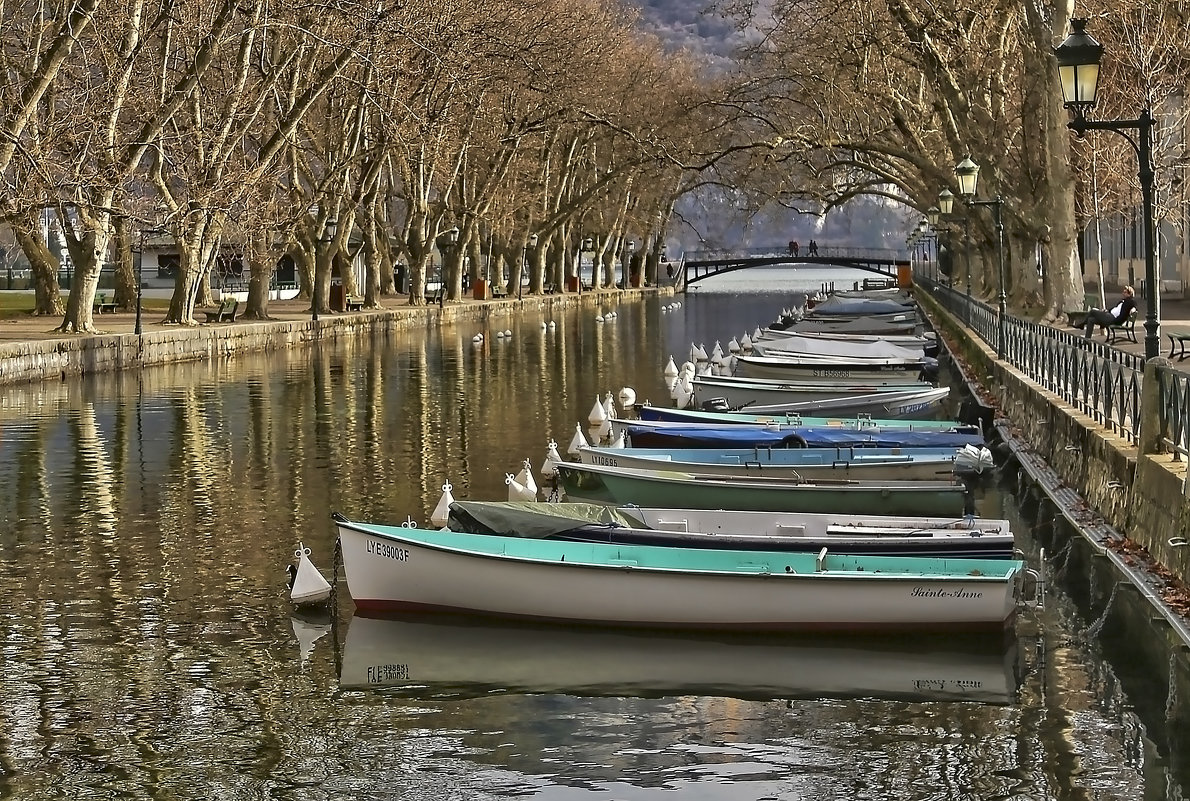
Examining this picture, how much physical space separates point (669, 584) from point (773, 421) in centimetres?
1112

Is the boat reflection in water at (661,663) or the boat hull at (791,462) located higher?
the boat hull at (791,462)

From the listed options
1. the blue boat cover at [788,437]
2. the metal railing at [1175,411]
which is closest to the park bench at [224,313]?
the blue boat cover at [788,437]

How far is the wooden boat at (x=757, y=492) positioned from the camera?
1903 cm

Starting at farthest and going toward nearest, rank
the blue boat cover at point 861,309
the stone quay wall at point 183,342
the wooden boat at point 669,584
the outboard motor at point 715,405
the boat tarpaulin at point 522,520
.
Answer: the blue boat cover at point 861,309 → the stone quay wall at point 183,342 → the outboard motor at point 715,405 → the boat tarpaulin at point 522,520 → the wooden boat at point 669,584

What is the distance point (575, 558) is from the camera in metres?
14.5

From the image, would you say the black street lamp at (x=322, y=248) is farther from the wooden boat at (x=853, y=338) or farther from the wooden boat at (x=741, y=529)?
the wooden boat at (x=741, y=529)

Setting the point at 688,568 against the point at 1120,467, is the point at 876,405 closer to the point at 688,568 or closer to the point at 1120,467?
the point at 1120,467

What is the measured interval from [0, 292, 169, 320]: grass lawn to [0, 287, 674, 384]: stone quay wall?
8.67 m

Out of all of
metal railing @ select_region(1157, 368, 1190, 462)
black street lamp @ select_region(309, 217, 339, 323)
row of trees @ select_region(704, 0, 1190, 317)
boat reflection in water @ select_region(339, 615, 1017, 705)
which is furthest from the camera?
black street lamp @ select_region(309, 217, 339, 323)

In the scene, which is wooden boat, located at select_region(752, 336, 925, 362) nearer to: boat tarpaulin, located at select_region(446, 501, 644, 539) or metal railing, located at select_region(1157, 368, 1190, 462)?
metal railing, located at select_region(1157, 368, 1190, 462)

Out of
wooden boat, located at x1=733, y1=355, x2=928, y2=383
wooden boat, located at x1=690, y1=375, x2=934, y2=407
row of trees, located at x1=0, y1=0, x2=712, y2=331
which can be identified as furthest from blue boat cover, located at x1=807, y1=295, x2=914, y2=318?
wooden boat, located at x1=690, y1=375, x2=934, y2=407

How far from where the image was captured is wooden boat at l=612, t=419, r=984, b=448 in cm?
2228

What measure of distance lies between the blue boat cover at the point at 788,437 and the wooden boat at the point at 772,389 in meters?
7.47

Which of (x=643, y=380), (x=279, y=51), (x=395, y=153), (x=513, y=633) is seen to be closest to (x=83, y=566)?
(x=513, y=633)
